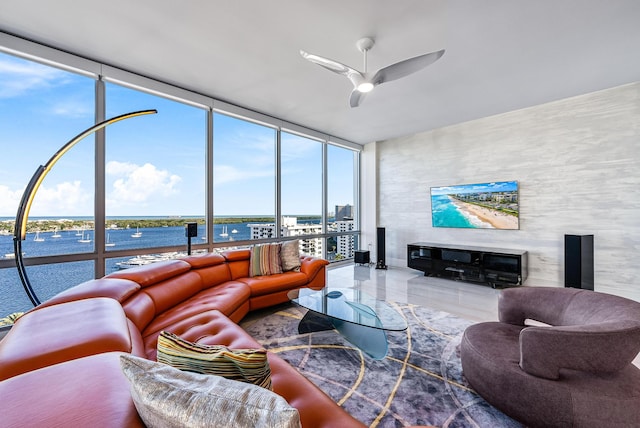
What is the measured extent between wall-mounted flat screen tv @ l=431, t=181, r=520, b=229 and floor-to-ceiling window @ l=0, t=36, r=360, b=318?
116 inches

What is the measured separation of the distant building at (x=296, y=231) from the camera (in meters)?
4.86

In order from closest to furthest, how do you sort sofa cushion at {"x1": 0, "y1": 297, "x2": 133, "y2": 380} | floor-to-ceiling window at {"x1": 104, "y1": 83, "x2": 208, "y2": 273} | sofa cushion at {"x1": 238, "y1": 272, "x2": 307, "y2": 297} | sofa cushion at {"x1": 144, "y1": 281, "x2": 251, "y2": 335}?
sofa cushion at {"x1": 0, "y1": 297, "x2": 133, "y2": 380}, sofa cushion at {"x1": 144, "y1": 281, "x2": 251, "y2": 335}, sofa cushion at {"x1": 238, "y1": 272, "x2": 307, "y2": 297}, floor-to-ceiling window at {"x1": 104, "y1": 83, "x2": 208, "y2": 273}

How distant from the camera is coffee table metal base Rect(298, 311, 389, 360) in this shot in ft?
7.68

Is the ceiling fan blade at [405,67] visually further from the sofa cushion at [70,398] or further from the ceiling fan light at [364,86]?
the sofa cushion at [70,398]

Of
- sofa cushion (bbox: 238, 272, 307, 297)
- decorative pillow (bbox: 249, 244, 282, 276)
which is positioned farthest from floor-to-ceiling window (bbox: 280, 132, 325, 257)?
sofa cushion (bbox: 238, 272, 307, 297)

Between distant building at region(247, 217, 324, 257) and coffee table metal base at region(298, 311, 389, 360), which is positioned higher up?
distant building at region(247, 217, 324, 257)

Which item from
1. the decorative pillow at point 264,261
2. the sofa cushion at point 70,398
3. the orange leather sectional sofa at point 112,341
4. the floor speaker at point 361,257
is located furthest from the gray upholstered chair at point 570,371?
the floor speaker at point 361,257

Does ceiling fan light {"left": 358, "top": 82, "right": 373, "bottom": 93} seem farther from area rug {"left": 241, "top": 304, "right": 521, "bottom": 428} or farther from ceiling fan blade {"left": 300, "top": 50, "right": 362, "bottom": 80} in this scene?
area rug {"left": 241, "top": 304, "right": 521, "bottom": 428}

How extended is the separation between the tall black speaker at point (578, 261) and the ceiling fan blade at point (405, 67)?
3.33m

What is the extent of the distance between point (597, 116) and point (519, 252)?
7.22ft

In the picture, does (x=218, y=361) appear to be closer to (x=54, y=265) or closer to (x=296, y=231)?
(x=54, y=265)

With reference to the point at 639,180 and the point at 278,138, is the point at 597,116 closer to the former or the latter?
the point at 639,180

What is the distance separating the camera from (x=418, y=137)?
230 inches

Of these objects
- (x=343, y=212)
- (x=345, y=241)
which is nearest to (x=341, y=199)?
(x=343, y=212)
